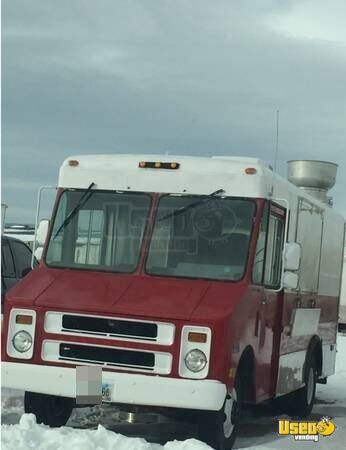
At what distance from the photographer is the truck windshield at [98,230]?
8352mm

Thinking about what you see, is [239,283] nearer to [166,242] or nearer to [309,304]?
[166,242]

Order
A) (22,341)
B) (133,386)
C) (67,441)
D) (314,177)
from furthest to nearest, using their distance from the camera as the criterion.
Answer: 1. (314,177)
2. (22,341)
3. (133,386)
4. (67,441)

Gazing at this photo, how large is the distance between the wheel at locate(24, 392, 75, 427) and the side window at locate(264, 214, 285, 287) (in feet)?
7.67

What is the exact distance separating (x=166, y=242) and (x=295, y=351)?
284 cm

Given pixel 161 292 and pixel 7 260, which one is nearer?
pixel 161 292

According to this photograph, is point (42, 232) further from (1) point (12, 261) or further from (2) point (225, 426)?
(1) point (12, 261)

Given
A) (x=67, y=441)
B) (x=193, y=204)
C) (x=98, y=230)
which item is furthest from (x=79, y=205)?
(x=67, y=441)

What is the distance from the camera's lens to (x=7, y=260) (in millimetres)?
12383

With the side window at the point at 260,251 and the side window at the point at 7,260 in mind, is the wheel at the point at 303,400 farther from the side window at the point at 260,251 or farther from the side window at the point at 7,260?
the side window at the point at 7,260

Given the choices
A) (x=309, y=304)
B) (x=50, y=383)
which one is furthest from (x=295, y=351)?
(x=50, y=383)

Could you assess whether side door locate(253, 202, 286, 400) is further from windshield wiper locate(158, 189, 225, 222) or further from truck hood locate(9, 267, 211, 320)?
truck hood locate(9, 267, 211, 320)

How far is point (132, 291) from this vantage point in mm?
7871

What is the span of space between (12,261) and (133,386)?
5.54 m

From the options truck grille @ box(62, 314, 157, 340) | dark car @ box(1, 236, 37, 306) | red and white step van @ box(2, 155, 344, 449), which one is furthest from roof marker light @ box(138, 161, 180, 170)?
dark car @ box(1, 236, 37, 306)
